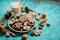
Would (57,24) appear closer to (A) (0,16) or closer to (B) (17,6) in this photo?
(B) (17,6)

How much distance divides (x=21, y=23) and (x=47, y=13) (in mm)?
310

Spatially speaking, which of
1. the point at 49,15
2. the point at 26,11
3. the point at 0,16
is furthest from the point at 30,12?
the point at 0,16

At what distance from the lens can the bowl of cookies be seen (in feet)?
3.48

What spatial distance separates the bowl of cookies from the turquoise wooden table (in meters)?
0.05

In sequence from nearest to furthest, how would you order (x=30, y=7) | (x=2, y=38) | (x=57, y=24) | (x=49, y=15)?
(x=2, y=38) → (x=57, y=24) → (x=49, y=15) → (x=30, y=7)

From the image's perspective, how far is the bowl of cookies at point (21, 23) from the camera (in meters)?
1.06

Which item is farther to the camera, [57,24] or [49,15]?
[49,15]

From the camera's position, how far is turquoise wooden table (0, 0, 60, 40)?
1050 mm

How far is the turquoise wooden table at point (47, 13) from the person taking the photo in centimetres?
105

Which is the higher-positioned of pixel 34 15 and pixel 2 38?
pixel 34 15

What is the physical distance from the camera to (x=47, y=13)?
4.22 ft

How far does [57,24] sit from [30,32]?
0.79 ft

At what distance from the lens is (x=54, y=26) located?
1.14m

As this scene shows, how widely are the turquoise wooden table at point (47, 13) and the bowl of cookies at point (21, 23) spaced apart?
5 cm
